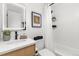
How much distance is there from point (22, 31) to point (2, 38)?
52cm

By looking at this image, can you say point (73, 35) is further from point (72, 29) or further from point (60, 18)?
point (60, 18)

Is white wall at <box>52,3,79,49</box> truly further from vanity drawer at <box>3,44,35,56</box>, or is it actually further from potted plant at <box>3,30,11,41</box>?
potted plant at <box>3,30,11,41</box>

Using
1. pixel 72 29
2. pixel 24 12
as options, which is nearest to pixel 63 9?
pixel 72 29

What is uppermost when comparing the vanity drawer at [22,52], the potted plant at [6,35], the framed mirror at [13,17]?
the framed mirror at [13,17]

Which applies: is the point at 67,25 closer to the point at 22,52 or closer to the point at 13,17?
the point at 13,17

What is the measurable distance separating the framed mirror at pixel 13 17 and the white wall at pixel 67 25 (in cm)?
163

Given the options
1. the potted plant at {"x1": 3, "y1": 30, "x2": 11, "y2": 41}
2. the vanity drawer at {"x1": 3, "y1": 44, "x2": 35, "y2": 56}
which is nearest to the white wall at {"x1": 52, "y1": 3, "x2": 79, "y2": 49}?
the vanity drawer at {"x1": 3, "y1": 44, "x2": 35, "y2": 56}

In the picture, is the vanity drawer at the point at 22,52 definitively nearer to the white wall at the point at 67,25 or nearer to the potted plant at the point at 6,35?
the potted plant at the point at 6,35

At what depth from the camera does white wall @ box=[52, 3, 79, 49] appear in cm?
255

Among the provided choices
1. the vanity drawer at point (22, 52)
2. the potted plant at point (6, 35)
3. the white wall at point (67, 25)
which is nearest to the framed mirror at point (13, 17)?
the potted plant at point (6, 35)

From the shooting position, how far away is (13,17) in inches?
64.0

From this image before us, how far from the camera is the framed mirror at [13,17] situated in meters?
1.49

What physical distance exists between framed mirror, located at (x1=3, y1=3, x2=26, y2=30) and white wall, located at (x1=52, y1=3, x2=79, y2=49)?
1.63 m

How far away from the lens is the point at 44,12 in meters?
2.39
